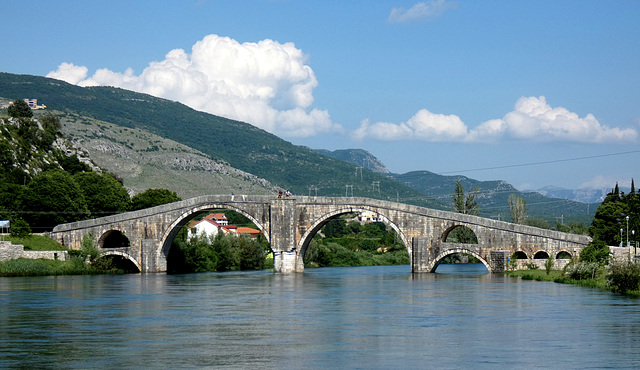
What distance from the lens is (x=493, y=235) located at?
6028 cm

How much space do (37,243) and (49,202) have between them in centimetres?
606

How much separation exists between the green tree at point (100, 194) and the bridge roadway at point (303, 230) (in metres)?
5.82

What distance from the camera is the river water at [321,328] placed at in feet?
66.2

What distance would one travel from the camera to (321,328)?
27.1m

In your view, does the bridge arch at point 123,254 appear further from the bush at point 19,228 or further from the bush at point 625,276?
the bush at point 625,276

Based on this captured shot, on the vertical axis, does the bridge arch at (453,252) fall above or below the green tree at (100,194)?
below

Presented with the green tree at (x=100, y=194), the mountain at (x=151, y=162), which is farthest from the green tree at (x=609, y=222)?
the mountain at (x=151, y=162)

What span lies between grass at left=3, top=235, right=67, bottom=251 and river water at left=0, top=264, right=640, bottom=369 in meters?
19.2

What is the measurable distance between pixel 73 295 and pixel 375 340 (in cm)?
2273

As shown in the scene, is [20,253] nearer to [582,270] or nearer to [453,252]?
[453,252]

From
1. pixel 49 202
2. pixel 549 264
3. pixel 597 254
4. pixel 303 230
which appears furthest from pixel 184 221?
pixel 597 254

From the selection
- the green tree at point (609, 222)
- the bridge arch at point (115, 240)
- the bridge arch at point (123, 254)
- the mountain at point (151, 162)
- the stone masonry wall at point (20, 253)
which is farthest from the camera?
the mountain at point (151, 162)

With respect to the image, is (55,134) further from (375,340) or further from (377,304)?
(375,340)

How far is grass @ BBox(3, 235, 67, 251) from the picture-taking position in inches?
2546
